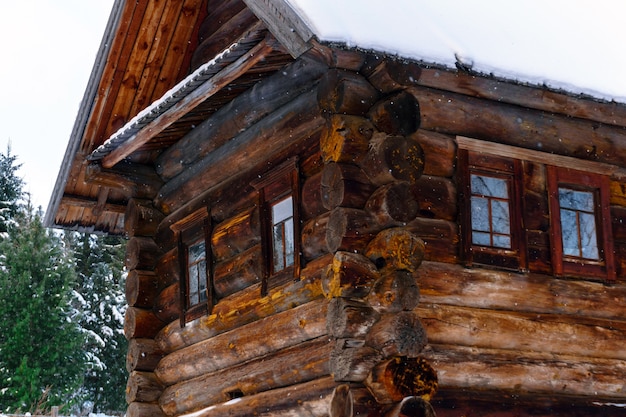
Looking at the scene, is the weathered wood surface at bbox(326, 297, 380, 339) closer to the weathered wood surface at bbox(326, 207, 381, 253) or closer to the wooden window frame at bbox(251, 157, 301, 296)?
the weathered wood surface at bbox(326, 207, 381, 253)

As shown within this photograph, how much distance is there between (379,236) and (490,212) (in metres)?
1.48

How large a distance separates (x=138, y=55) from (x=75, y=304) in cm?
1813

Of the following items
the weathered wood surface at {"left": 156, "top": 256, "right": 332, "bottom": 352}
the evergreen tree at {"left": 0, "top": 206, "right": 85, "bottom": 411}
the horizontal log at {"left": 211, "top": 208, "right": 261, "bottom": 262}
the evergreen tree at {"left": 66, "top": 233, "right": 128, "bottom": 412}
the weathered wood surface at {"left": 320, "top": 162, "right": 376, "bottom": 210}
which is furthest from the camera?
the evergreen tree at {"left": 66, "top": 233, "right": 128, "bottom": 412}

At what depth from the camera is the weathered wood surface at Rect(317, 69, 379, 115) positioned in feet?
27.5

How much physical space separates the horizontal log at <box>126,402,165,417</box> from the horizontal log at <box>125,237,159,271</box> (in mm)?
1708

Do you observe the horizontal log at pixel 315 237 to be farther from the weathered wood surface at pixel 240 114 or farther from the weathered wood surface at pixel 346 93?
the weathered wood surface at pixel 240 114

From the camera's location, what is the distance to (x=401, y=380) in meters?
7.71

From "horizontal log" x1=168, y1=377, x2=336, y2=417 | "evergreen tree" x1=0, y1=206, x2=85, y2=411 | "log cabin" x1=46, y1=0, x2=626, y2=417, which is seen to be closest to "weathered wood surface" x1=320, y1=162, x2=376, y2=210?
"log cabin" x1=46, y1=0, x2=626, y2=417

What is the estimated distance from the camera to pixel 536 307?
9.08m

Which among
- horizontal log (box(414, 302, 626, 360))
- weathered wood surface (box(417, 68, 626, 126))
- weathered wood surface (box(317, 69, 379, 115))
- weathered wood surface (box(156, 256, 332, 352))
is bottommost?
horizontal log (box(414, 302, 626, 360))

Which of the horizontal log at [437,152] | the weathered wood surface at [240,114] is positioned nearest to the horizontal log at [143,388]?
the weathered wood surface at [240,114]

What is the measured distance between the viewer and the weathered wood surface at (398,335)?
25.6 ft

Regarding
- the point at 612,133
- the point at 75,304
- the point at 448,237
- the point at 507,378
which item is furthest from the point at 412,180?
the point at 75,304

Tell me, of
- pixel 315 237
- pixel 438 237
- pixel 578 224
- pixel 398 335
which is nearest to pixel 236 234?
pixel 315 237
